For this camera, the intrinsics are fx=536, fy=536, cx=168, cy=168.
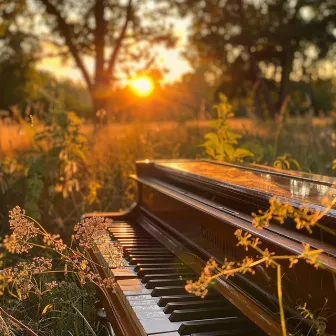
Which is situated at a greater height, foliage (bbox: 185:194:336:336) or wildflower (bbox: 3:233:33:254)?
foliage (bbox: 185:194:336:336)

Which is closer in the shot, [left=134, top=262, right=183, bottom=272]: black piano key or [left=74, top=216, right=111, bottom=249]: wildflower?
[left=74, top=216, right=111, bottom=249]: wildflower

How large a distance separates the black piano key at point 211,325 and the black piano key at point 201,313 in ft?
0.22

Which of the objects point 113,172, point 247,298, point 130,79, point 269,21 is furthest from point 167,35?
point 247,298

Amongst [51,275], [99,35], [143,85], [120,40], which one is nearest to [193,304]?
[51,275]

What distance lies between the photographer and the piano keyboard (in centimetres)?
198

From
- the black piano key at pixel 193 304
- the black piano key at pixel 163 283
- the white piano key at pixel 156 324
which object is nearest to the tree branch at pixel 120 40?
the black piano key at pixel 163 283

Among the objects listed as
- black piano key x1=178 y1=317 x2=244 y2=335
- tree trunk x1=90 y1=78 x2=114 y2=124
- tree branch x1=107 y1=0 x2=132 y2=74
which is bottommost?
black piano key x1=178 y1=317 x2=244 y2=335

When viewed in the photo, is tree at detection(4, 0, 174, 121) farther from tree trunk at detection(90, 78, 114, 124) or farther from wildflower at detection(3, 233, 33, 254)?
wildflower at detection(3, 233, 33, 254)

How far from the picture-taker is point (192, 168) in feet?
11.4

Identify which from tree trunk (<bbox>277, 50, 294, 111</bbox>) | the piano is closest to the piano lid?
the piano

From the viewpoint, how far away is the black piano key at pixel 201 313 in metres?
2.05

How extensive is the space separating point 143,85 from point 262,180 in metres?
20.3

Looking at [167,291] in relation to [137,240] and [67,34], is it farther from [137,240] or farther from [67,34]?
[67,34]

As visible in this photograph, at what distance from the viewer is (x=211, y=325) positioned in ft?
6.57
